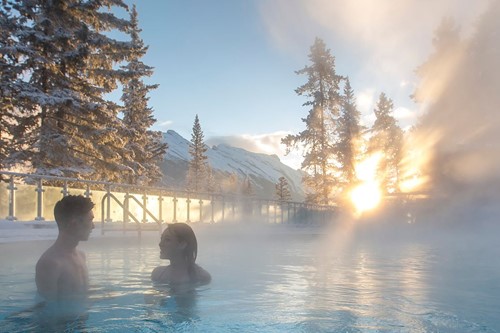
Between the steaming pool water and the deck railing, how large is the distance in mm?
2576

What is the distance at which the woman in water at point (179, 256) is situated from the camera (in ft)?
15.9

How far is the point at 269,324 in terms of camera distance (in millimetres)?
3619

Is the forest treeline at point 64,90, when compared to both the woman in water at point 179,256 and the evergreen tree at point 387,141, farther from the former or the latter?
the evergreen tree at point 387,141

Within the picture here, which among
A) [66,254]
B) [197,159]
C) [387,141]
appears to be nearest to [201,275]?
[66,254]

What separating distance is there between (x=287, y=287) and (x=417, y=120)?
25.5m

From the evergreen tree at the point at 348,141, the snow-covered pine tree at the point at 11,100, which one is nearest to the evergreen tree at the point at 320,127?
the evergreen tree at the point at 348,141

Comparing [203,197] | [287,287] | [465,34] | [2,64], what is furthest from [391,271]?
[465,34]

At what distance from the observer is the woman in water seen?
483cm

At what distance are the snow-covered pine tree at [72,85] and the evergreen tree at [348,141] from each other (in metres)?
19.2

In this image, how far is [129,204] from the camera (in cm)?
1491

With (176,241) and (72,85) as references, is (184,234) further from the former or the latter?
(72,85)

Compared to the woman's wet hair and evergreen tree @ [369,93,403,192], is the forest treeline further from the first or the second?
evergreen tree @ [369,93,403,192]

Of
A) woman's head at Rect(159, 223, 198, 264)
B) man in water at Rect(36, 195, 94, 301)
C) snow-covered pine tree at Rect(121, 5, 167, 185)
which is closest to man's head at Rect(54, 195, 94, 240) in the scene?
man in water at Rect(36, 195, 94, 301)

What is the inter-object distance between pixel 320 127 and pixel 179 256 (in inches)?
1116
